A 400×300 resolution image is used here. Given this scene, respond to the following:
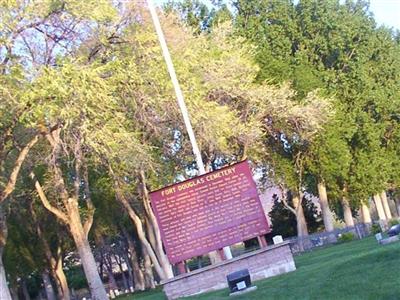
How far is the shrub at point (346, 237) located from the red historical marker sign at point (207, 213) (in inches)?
978

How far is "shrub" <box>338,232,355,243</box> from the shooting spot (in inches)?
1802

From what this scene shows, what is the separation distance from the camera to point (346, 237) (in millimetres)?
46031

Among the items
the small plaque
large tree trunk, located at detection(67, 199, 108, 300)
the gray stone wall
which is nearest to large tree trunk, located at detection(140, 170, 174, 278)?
large tree trunk, located at detection(67, 199, 108, 300)

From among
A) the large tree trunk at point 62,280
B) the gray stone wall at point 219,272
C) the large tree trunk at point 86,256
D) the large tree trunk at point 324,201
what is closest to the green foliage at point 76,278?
the large tree trunk at point 62,280

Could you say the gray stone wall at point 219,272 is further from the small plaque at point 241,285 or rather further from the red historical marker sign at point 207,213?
the small plaque at point 241,285

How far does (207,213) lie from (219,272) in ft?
5.90

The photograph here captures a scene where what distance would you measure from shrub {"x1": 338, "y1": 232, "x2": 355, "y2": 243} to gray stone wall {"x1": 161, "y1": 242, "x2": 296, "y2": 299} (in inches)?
952

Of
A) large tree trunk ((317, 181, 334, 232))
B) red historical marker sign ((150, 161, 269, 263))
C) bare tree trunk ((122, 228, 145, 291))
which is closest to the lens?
red historical marker sign ((150, 161, 269, 263))

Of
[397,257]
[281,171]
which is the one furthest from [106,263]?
[397,257]

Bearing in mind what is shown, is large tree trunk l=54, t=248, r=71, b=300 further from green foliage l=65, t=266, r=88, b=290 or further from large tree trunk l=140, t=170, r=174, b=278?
green foliage l=65, t=266, r=88, b=290

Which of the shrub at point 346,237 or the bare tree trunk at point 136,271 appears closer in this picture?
the shrub at point 346,237

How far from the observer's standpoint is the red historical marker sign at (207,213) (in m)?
21.8

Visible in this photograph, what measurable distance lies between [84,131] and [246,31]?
28.8 m

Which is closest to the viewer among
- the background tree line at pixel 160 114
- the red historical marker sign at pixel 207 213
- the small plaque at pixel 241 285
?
the small plaque at pixel 241 285
